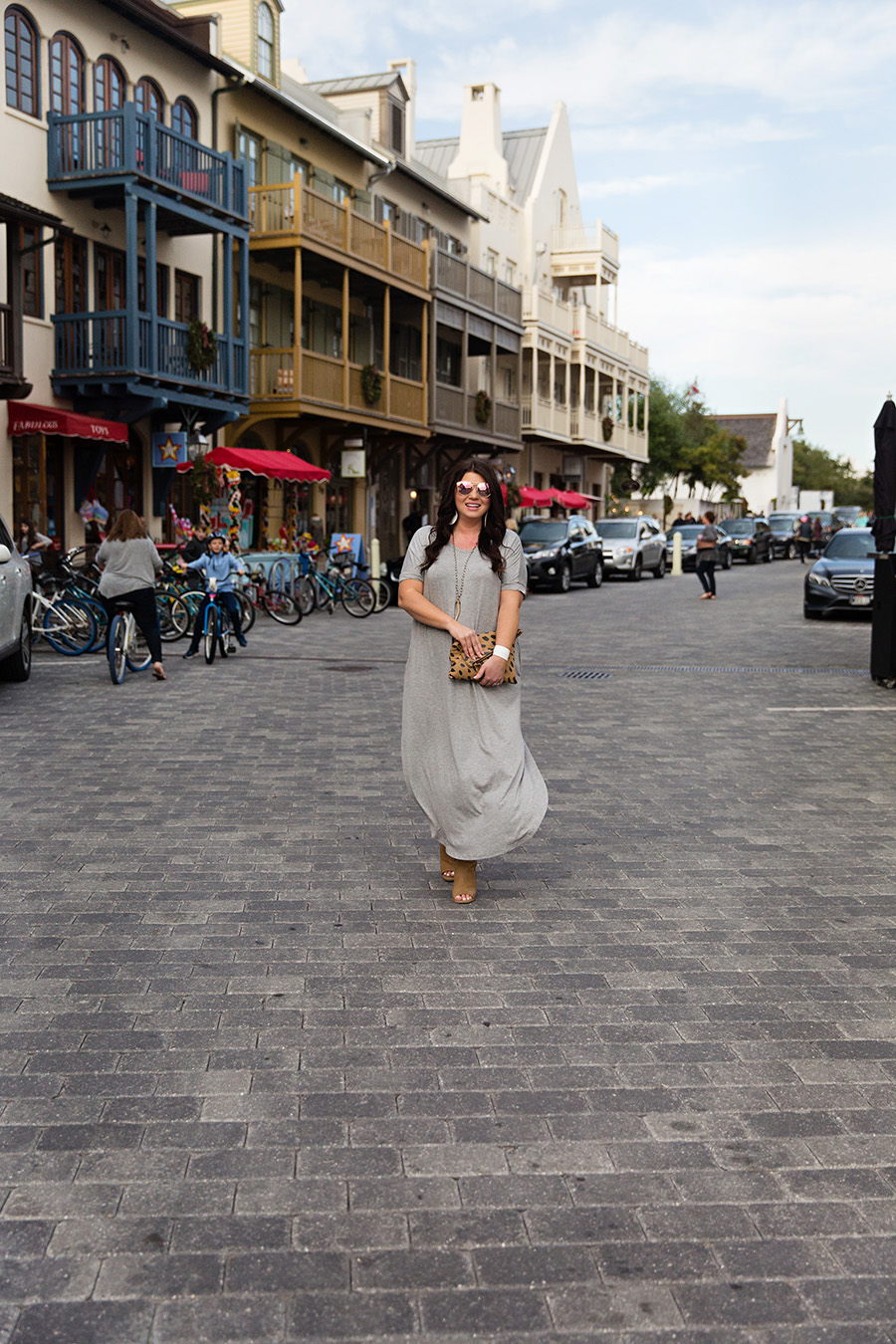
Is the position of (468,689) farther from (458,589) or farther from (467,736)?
(458,589)

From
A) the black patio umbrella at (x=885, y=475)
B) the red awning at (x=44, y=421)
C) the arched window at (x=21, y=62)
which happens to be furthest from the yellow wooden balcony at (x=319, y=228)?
the black patio umbrella at (x=885, y=475)

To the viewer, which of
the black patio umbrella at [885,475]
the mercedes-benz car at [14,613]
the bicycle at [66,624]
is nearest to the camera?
the mercedes-benz car at [14,613]

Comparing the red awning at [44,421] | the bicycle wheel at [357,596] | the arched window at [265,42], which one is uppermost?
the arched window at [265,42]

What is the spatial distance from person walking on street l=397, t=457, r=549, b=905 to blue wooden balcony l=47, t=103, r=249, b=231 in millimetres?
18774

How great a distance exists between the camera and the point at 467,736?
5.50 m

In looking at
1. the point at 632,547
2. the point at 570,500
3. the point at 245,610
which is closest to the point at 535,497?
the point at 570,500

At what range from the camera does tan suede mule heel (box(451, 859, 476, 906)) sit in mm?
5637

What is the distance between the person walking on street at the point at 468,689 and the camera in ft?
18.0

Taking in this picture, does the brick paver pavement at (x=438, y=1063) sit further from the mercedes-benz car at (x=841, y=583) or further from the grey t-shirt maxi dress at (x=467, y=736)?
the mercedes-benz car at (x=841, y=583)

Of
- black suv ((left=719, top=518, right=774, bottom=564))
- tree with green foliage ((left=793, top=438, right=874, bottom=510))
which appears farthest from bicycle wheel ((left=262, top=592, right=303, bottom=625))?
tree with green foliage ((left=793, top=438, right=874, bottom=510))

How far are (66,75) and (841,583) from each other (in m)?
15.1

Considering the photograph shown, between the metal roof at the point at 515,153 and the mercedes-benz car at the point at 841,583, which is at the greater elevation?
the metal roof at the point at 515,153

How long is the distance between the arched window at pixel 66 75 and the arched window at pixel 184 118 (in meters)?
2.78

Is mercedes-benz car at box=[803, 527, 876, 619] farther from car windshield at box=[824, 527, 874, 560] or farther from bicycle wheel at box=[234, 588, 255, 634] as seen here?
bicycle wheel at box=[234, 588, 255, 634]
